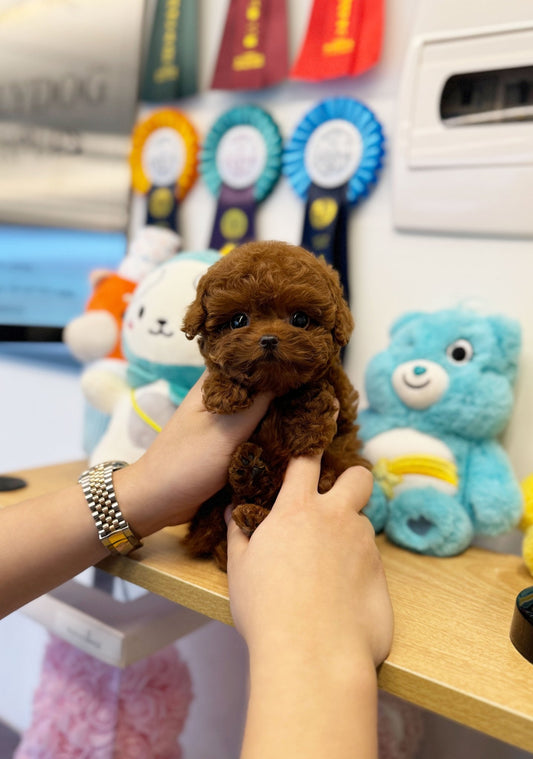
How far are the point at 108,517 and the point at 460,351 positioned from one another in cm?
47

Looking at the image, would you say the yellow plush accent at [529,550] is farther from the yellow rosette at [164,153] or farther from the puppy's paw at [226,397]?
the yellow rosette at [164,153]

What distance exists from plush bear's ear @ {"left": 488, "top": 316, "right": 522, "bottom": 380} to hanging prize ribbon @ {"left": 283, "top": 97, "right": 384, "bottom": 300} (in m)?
0.25

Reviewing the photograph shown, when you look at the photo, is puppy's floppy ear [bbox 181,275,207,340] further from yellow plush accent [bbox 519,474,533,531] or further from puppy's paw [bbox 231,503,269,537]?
yellow plush accent [bbox 519,474,533,531]

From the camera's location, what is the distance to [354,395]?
666 mm

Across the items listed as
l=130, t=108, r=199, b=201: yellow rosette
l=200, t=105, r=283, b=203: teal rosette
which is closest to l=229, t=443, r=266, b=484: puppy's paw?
l=200, t=105, r=283, b=203: teal rosette

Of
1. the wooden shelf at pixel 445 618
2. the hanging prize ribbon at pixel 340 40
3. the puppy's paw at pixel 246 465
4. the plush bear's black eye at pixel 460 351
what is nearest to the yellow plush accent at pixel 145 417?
the wooden shelf at pixel 445 618

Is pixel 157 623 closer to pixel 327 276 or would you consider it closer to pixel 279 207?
pixel 327 276

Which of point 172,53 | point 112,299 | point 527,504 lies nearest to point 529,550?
point 527,504

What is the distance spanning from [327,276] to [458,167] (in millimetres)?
360

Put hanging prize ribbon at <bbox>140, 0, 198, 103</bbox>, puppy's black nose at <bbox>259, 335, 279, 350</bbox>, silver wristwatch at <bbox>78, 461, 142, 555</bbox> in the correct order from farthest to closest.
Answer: hanging prize ribbon at <bbox>140, 0, 198, 103</bbox> → silver wristwatch at <bbox>78, 461, 142, 555</bbox> → puppy's black nose at <bbox>259, 335, 279, 350</bbox>

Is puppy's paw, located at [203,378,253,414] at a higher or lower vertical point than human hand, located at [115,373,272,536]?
higher

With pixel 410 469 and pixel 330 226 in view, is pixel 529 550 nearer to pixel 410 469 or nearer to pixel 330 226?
pixel 410 469

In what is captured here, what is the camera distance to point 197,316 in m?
0.56

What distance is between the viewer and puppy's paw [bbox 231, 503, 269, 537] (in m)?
0.56
